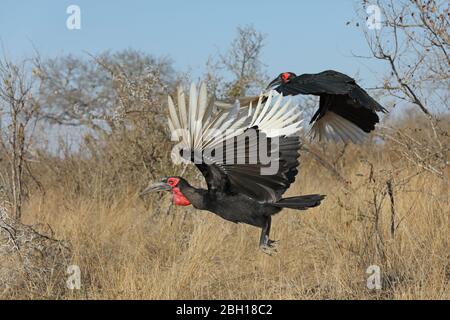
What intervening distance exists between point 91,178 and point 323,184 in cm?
283

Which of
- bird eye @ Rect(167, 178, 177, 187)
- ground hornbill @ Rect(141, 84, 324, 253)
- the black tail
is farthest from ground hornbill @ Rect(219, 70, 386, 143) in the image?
bird eye @ Rect(167, 178, 177, 187)

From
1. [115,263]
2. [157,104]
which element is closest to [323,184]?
[157,104]

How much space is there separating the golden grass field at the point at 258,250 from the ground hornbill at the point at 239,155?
0.60 m

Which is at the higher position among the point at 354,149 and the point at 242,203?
the point at 354,149

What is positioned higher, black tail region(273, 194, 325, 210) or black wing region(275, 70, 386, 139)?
black wing region(275, 70, 386, 139)

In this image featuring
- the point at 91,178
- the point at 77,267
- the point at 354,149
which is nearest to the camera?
the point at 77,267

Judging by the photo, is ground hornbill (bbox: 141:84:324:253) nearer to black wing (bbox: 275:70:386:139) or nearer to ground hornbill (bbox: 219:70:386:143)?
black wing (bbox: 275:70:386:139)

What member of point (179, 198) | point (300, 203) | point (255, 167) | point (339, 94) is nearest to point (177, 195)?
point (179, 198)

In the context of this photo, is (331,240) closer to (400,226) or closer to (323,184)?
(400,226)

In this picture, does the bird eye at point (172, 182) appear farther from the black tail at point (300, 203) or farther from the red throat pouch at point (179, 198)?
the black tail at point (300, 203)

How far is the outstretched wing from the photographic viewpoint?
3.84m

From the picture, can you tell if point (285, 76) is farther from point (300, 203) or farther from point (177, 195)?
point (177, 195)

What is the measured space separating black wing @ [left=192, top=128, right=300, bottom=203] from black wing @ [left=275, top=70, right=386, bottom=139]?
36cm
